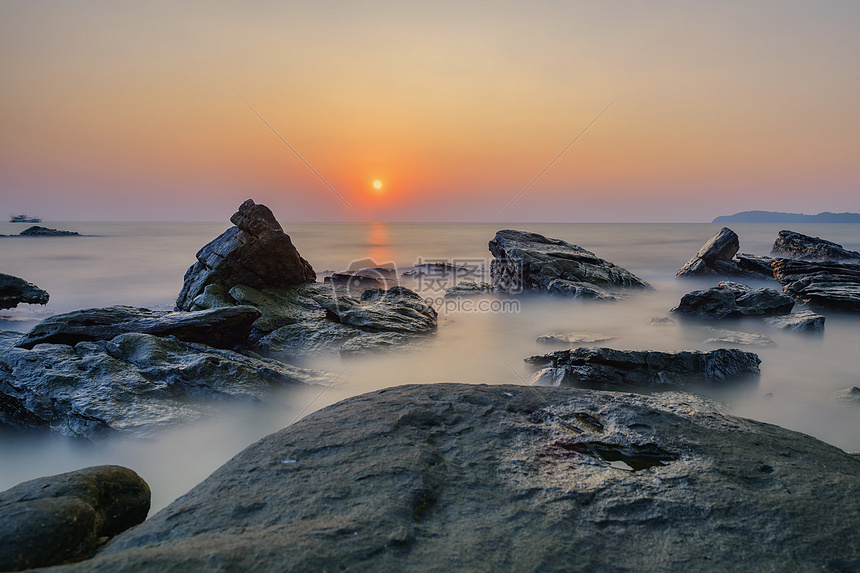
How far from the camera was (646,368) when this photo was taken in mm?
6172

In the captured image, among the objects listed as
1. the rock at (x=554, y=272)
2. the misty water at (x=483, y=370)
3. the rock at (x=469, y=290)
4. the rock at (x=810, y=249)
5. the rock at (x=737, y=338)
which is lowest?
the misty water at (x=483, y=370)

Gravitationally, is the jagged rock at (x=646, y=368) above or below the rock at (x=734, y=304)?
below

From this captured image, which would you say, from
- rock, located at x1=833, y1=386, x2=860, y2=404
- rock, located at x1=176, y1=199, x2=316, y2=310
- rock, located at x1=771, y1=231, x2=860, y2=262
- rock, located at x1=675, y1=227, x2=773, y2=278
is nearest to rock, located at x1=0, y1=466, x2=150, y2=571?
rock, located at x1=833, y1=386, x2=860, y2=404

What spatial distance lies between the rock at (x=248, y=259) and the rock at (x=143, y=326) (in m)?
2.64

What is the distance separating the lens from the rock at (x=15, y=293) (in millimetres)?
Result: 13508

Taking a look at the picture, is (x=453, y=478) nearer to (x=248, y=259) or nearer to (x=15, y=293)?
(x=248, y=259)

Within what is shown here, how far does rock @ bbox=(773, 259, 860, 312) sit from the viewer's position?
1190 centimetres

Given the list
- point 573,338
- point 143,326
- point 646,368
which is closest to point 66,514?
point 646,368

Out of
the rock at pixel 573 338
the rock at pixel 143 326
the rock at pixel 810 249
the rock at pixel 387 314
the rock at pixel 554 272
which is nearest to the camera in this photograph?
the rock at pixel 143 326

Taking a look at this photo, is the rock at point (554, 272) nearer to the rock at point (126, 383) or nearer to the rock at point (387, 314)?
the rock at point (387, 314)

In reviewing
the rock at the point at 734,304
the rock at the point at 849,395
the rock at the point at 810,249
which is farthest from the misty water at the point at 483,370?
the rock at the point at 810,249

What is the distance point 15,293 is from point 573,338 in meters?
16.3

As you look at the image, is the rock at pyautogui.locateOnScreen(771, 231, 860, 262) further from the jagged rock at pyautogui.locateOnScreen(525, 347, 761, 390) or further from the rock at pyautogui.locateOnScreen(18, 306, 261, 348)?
the rock at pyautogui.locateOnScreen(18, 306, 261, 348)

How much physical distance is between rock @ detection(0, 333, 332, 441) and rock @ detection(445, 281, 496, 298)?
9.92 meters
